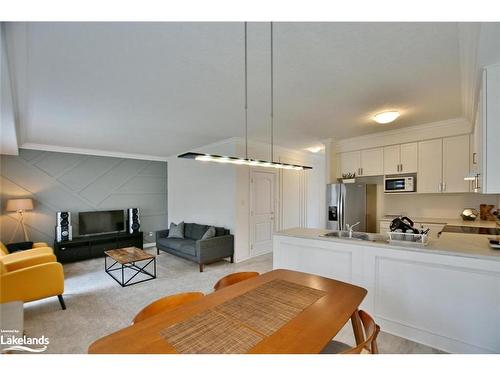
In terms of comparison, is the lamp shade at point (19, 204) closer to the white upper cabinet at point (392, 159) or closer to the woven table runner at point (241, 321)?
the woven table runner at point (241, 321)

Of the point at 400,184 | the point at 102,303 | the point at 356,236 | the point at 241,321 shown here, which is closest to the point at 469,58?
the point at 356,236

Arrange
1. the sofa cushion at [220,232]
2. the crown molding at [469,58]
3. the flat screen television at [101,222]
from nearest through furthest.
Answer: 1. the crown molding at [469,58]
2. the sofa cushion at [220,232]
3. the flat screen television at [101,222]

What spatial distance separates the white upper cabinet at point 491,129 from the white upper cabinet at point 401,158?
2.46 m

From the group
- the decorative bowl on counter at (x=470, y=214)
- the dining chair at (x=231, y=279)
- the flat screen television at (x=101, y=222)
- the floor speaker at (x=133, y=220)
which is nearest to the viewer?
the dining chair at (x=231, y=279)

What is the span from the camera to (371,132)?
4.23 metres

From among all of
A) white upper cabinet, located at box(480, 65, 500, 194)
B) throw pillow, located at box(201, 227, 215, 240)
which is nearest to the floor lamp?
throw pillow, located at box(201, 227, 215, 240)

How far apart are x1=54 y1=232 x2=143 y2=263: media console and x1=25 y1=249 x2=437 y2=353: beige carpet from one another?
21cm

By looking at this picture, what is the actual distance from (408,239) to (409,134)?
251cm

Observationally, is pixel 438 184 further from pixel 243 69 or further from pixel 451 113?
pixel 243 69

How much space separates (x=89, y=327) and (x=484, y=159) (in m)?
3.94

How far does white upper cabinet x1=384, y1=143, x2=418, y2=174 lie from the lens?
13.1 ft

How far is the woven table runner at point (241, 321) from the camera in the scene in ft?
3.39

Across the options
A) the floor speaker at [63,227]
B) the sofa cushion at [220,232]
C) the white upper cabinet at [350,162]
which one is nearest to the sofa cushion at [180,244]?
the sofa cushion at [220,232]
